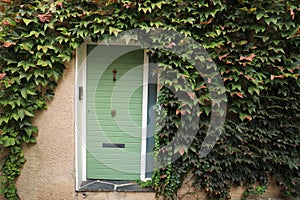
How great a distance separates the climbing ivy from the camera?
2.10 meters

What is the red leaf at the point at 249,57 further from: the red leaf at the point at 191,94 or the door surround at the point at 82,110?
the door surround at the point at 82,110

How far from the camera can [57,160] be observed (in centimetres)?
232

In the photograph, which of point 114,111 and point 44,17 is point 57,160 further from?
point 44,17

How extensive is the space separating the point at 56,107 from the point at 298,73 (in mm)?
2770

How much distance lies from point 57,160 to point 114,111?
2.91 feet

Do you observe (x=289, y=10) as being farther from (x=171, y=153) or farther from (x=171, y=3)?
(x=171, y=153)

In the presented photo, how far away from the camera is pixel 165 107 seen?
2283 millimetres

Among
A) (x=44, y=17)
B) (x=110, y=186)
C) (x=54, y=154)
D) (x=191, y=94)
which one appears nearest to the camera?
(x=44, y=17)

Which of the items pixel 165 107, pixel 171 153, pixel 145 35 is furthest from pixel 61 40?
pixel 171 153

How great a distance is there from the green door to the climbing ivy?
1.05 ft

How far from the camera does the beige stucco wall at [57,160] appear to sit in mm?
2262

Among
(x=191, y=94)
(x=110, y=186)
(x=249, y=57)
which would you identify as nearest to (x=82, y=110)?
(x=110, y=186)

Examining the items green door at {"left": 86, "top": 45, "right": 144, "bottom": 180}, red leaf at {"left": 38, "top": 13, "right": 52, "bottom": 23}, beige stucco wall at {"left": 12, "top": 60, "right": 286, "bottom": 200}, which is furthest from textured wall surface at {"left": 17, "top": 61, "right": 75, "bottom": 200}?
red leaf at {"left": 38, "top": 13, "right": 52, "bottom": 23}

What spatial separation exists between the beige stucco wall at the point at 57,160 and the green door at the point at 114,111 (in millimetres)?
274
